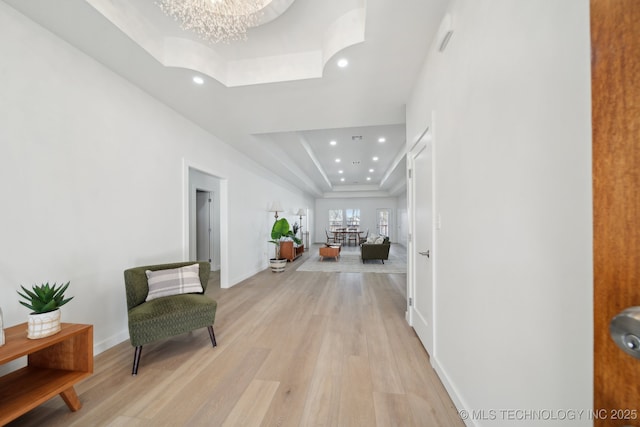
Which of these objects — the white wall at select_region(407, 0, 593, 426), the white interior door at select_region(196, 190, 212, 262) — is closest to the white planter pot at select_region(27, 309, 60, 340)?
the white wall at select_region(407, 0, 593, 426)

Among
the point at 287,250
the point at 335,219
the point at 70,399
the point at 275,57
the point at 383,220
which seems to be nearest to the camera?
the point at 70,399

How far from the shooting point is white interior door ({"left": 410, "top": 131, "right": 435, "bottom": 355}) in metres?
2.13

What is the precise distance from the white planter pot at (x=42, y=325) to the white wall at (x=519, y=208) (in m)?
2.58

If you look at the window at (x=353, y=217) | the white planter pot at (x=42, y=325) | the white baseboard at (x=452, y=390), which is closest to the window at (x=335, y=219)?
the window at (x=353, y=217)

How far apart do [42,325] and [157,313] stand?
27.7 inches

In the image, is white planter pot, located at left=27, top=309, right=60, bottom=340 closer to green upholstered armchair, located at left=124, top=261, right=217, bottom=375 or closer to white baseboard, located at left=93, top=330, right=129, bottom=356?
green upholstered armchair, located at left=124, top=261, right=217, bottom=375

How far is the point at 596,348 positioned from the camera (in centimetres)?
43

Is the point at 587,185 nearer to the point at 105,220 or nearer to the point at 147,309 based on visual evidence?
the point at 147,309

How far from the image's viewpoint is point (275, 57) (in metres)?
2.57

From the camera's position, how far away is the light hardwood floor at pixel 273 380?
5.09ft

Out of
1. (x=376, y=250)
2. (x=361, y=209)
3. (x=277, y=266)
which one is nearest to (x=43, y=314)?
(x=277, y=266)

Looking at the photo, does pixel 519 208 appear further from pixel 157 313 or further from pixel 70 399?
pixel 70 399

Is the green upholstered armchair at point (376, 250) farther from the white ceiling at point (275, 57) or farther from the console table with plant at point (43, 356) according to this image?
the console table with plant at point (43, 356)

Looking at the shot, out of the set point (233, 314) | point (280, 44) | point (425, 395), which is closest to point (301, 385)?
point (425, 395)
